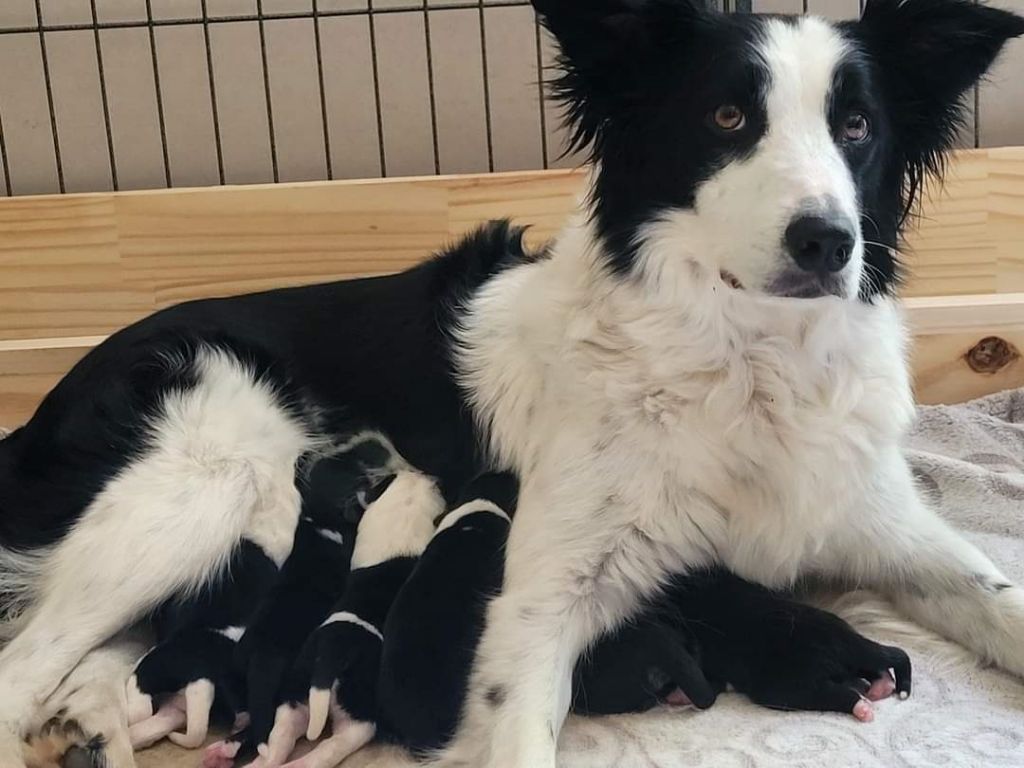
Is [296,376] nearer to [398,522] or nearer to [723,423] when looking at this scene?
[398,522]

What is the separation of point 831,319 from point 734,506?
13.6 inches

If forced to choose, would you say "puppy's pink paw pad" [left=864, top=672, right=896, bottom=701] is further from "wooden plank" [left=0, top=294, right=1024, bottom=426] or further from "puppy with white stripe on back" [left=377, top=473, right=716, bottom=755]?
"wooden plank" [left=0, top=294, right=1024, bottom=426]

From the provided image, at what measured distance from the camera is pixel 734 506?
186 cm

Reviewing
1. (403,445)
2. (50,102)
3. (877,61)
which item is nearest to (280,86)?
A: (50,102)

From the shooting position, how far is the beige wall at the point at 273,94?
3.36 metres

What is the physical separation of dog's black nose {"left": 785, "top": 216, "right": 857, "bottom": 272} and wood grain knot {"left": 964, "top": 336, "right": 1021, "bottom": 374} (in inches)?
59.5

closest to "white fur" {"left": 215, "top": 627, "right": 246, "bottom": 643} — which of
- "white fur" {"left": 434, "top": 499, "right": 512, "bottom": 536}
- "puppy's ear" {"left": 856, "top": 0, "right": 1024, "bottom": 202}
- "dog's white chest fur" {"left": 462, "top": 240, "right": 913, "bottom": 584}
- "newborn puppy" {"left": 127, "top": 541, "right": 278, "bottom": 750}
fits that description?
"newborn puppy" {"left": 127, "top": 541, "right": 278, "bottom": 750}

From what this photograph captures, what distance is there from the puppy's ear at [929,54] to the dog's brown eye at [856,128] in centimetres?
14

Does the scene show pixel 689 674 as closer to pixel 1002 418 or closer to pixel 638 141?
pixel 638 141

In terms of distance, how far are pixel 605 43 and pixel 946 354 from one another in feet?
5.04

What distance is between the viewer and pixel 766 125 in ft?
5.47

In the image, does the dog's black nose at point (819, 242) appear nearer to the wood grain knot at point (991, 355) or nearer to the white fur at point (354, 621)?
the white fur at point (354, 621)

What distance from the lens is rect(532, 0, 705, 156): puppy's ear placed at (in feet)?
5.77

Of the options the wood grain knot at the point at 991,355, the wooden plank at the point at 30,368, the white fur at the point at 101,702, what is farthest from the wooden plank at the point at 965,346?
the wooden plank at the point at 30,368
